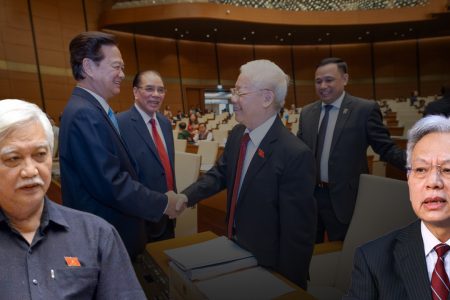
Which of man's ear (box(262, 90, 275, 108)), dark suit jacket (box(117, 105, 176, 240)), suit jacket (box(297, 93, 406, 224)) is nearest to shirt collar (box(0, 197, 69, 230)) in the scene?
man's ear (box(262, 90, 275, 108))

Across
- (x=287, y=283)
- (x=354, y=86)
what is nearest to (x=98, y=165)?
(x=287, y=283)

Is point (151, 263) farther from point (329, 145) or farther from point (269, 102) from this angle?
point (329, 145)

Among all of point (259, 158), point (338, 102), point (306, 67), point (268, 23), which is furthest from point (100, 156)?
point (306, 67)

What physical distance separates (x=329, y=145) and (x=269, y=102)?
0.93 metres

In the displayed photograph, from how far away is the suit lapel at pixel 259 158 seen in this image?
1.60 metres

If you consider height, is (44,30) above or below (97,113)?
above

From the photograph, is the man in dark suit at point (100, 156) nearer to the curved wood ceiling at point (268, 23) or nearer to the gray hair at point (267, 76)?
the gray hair at point (267, 76)

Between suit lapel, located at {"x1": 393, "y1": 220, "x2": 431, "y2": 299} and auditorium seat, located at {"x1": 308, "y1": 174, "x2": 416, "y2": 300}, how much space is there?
517 mm

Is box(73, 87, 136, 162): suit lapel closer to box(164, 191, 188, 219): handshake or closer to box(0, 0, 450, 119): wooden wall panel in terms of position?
box(164, 191, 188, 219): handshake

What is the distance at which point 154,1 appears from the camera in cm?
1383

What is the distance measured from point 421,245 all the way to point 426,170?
22cm

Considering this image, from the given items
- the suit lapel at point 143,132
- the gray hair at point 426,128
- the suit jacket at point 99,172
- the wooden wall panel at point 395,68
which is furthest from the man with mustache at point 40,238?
the wooden wall panel at point 395,68

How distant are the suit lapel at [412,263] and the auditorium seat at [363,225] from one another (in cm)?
52

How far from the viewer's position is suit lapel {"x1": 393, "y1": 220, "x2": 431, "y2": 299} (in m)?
0.96
